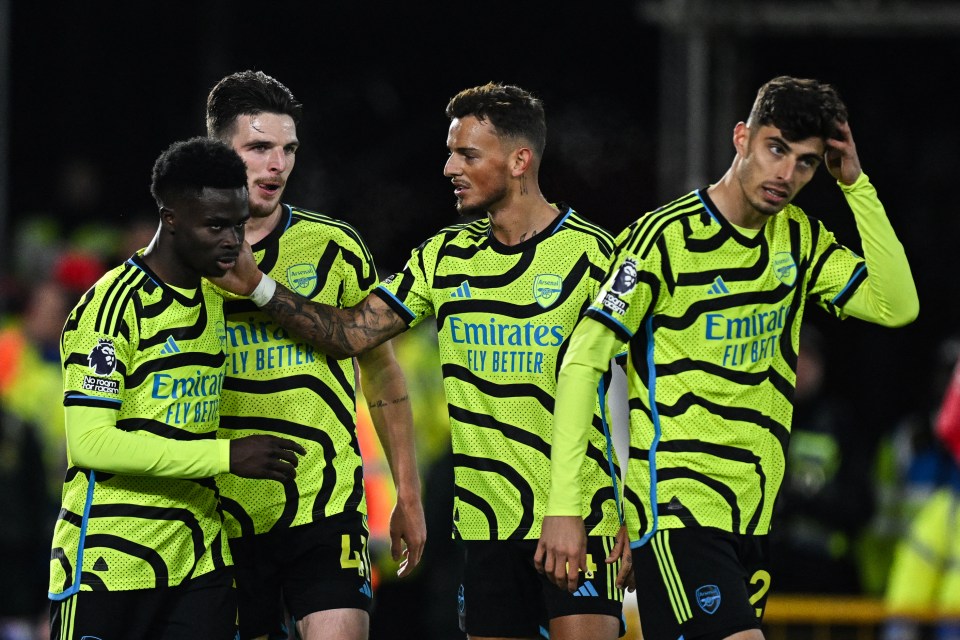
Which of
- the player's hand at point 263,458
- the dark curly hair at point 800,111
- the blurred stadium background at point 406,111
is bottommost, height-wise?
the player's hand at point 263,458

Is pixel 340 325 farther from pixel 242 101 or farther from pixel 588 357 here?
pixel 588 357

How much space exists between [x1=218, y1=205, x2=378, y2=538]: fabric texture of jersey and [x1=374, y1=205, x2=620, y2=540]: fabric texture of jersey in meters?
0.41

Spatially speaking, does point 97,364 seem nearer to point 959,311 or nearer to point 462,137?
point 462,137

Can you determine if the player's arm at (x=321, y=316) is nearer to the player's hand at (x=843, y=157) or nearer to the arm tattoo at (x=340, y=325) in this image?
the arm tattoo at (x=340, y=325)

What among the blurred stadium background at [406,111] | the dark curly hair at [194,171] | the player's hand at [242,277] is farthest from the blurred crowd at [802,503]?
the dark curly hair at [194,171]

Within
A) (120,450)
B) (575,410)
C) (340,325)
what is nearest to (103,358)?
(120,450)

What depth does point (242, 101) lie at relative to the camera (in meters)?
6.26

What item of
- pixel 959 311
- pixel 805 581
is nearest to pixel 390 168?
pixel 959 311

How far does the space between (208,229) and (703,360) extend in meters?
1.57

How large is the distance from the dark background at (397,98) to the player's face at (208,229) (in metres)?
8.25

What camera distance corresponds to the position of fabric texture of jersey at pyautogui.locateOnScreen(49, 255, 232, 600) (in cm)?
557

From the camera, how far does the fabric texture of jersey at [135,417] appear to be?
5.57 m

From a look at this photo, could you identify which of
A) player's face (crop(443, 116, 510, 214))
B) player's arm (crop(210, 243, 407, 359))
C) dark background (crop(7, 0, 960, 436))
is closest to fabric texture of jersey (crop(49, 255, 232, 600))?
player's arm (crop(210, 243, 407, 359))

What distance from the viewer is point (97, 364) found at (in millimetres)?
5500
